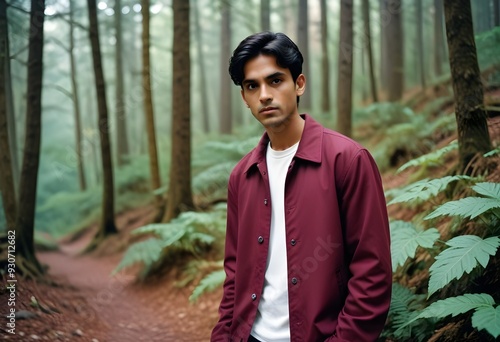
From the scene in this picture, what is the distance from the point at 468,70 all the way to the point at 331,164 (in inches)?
109

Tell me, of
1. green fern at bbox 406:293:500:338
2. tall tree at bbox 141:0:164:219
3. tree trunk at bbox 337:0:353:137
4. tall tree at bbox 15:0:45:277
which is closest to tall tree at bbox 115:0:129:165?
tall tree at bbox 141:0:164:219

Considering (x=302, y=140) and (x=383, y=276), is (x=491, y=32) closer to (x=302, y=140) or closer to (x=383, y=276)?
(x=302, y=140)

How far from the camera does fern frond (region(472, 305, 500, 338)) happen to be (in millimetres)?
2029

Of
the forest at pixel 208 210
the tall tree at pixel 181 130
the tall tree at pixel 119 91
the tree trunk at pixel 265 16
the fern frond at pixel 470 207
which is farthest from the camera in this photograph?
the tree trunk at pixel 265 16

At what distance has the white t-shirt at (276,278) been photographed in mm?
2287

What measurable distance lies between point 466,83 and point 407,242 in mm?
1959

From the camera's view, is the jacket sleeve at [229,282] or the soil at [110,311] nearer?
the jacket sleeve at [229,282]

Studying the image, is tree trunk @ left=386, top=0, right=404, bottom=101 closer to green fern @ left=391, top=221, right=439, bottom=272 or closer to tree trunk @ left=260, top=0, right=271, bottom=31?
tree trunk @ left=260, top=0, right=271, bottom=31

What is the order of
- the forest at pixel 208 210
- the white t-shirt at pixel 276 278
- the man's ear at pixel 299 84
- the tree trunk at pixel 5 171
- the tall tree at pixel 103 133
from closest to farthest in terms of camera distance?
1. the white t-shirt at pixel 276 278
2. the man's ear at pixel 299 84
3. the forest at pixel 208 210
4. the tree trunk at pixel 5 171
5. the tall tree at pixel 103 133

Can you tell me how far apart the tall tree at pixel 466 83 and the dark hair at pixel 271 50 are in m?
2.48

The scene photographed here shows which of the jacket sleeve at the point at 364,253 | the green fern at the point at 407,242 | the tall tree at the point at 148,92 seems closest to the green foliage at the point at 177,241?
the tall tree at the point at 148,92

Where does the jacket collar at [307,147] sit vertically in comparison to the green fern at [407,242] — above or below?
above

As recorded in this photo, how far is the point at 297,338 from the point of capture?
2172mm

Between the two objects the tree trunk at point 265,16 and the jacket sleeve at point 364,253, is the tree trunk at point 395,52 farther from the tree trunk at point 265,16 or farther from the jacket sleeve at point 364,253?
the jacket sleeve at point 364,253
